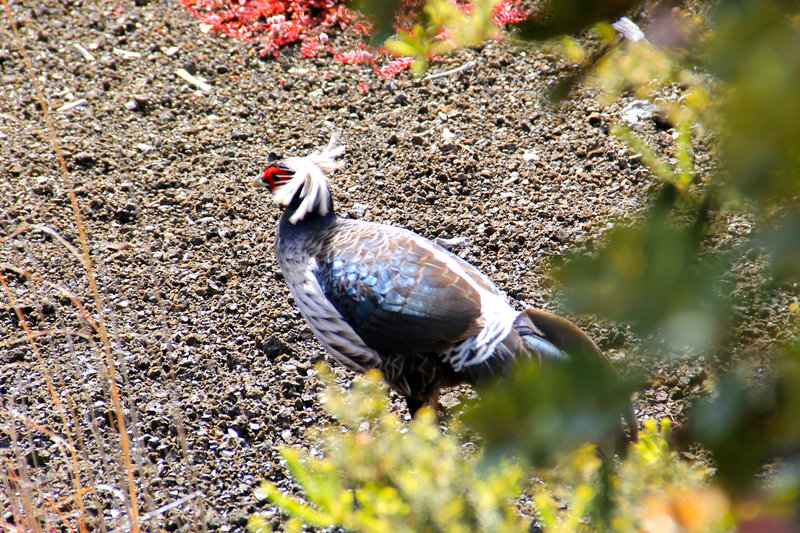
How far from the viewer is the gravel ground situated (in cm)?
291

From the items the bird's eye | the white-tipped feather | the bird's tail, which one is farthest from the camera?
the bird's eye

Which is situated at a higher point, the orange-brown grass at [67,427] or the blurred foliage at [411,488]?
the blurred foliage at [411,488]

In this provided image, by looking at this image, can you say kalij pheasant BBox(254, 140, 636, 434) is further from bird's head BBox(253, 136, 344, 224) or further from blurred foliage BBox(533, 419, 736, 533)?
blurred foliage BBox(533, 419, 736, 533)

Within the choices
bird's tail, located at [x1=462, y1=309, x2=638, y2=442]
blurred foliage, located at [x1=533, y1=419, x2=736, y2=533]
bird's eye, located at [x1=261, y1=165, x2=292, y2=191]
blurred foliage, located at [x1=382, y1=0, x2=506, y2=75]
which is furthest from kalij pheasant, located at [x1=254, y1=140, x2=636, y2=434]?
blurred foliage, located at [x1=382, y1=0, x2=506, y2=75]

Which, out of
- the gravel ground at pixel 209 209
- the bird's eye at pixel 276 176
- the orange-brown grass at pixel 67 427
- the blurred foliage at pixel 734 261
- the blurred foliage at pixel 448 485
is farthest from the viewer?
the bird's eye at pixel 276 176

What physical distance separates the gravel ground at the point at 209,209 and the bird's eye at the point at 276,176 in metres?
0.58

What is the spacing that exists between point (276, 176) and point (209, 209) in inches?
36.3

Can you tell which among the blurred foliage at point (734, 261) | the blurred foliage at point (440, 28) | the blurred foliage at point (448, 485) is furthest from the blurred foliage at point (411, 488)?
the blurred foliage at point (440, 28)

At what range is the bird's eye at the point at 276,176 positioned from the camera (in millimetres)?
3279

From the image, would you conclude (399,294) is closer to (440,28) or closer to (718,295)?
(440,28)

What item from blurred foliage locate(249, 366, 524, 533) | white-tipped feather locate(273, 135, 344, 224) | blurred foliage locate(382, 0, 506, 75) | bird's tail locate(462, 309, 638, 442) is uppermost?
blurred foliage locate(382, 0, 506, 75)

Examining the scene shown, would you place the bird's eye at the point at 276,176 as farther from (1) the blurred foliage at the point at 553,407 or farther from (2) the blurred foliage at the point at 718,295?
(1) the blurred foliage at the point at 553,407

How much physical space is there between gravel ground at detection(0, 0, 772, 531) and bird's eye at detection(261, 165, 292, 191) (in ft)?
1.90

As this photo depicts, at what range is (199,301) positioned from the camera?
11.6 feet
